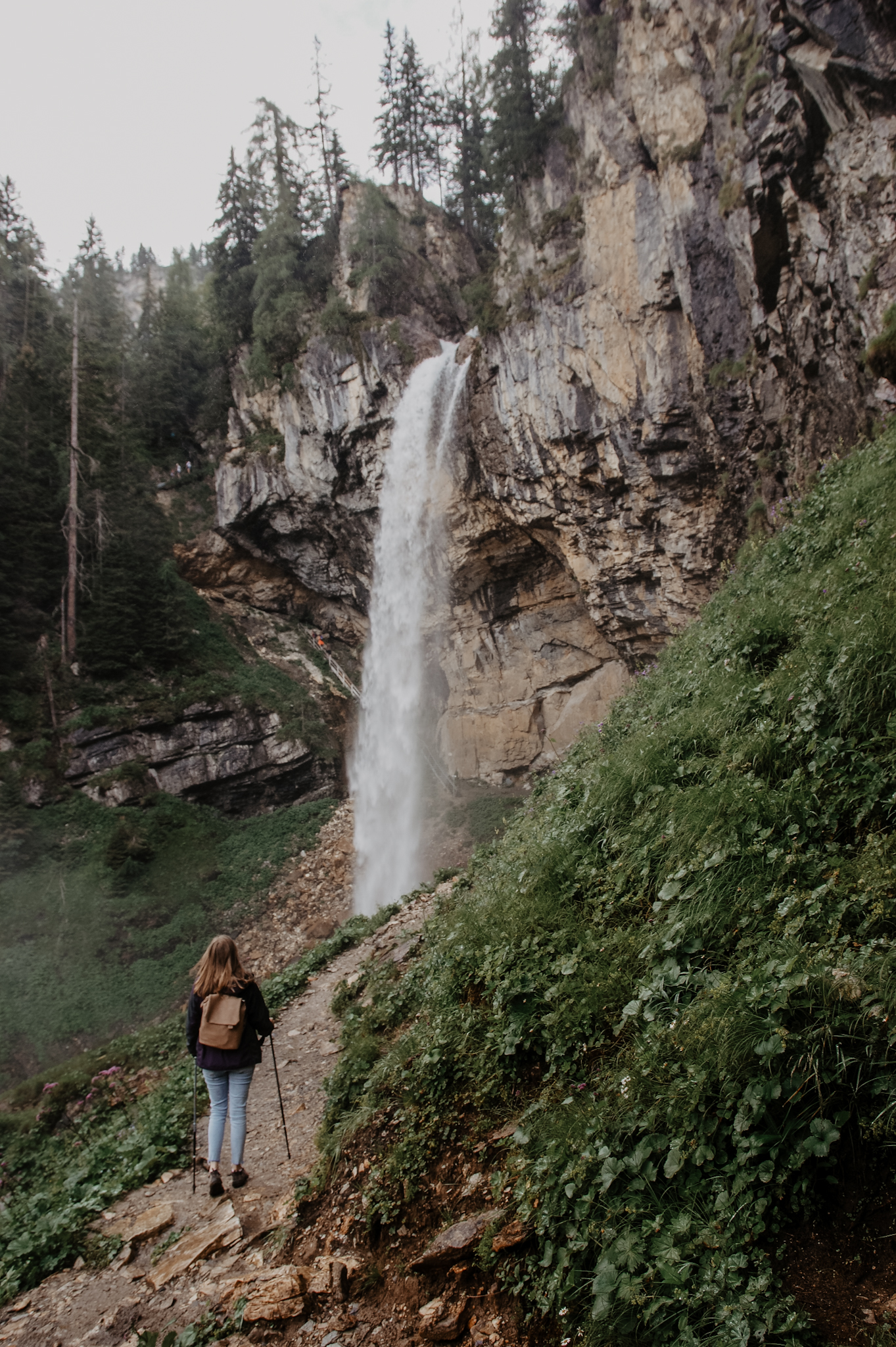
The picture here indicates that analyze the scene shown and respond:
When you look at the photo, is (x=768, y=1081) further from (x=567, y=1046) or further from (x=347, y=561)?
(x=347, y=561)

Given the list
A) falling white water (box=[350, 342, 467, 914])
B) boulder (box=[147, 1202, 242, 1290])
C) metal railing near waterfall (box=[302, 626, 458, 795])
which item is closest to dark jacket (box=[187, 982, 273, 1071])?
boulder (box=[147, 1202, 242, 1290])

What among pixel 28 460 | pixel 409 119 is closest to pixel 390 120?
pixel 409 119

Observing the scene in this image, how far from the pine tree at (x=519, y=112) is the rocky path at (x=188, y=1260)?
18205 mm

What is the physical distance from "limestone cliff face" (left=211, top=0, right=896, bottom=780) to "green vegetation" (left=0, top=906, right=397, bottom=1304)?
9455 mm

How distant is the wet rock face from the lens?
1811 centimetres

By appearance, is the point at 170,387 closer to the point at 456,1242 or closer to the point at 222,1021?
the point at 222,1021

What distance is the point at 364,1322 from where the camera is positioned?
2.48 metres

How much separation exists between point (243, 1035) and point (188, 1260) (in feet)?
3.47

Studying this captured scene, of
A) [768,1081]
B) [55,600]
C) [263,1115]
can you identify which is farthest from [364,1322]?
[55,600]

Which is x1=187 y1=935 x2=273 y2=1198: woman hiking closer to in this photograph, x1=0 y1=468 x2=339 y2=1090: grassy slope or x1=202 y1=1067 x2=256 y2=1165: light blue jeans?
x1=202 y1=1067 x2=256 y2=1165: light blue jeans

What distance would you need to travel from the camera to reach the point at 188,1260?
131 inches

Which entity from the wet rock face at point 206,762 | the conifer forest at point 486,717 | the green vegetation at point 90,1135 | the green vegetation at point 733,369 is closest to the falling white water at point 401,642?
the conifer forest at point 486,717

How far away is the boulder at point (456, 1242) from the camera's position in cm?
243

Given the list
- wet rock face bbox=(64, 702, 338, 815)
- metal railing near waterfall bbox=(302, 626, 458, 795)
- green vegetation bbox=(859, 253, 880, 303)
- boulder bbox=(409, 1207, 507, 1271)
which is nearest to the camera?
boulder bbox=(409, 1207, 507, 1271)
